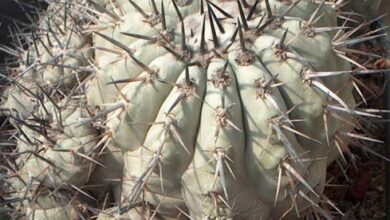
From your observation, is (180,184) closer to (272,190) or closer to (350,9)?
(272,190)

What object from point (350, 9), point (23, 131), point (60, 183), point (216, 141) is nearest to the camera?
point (216, 141)

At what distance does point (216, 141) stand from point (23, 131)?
23.7 inches

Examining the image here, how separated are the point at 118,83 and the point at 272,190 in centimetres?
43

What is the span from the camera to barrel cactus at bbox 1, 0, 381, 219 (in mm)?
1429

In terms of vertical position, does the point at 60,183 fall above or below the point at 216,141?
below

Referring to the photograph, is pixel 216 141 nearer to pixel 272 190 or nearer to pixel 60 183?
pixel 272 190

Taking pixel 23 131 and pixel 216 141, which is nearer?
pixel 216 141

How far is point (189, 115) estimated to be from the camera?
142 cm

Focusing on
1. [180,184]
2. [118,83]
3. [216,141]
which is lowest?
[180,184]

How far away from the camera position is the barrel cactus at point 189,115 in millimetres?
1429

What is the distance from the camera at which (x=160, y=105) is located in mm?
1472

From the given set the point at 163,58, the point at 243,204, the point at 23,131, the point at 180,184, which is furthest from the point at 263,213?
the point at 23,131

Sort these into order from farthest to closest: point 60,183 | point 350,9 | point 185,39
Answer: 1. point 350,9
2. point 60,183
3. point 185,39

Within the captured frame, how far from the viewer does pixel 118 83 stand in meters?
1.53
